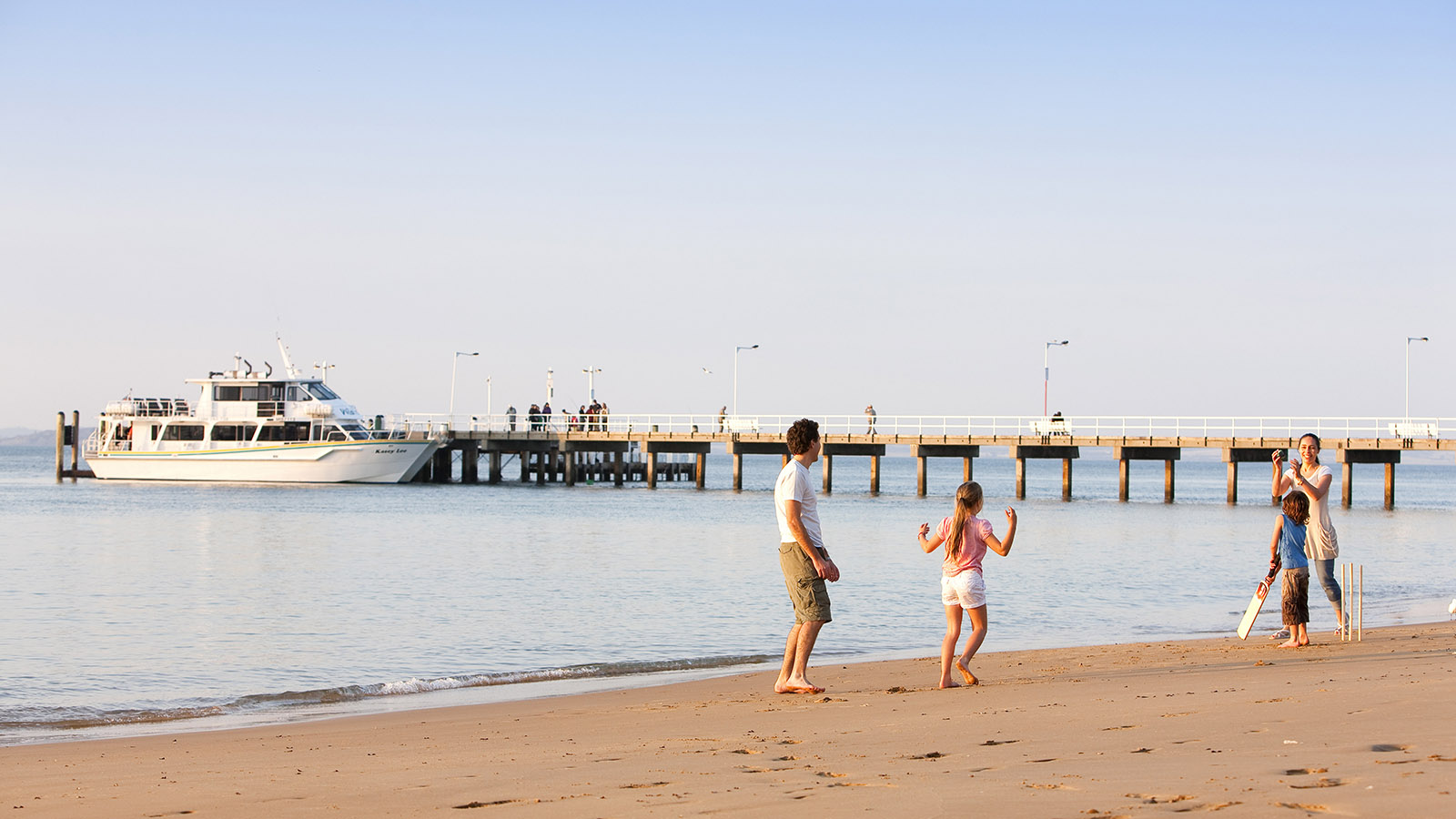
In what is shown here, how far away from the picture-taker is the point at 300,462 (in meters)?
52.0

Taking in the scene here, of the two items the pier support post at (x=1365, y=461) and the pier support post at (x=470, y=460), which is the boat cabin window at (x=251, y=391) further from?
the pier support post at (x=1365, y=461)

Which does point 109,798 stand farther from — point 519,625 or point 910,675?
point 519,625

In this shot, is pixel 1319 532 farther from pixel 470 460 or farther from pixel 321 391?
pixel 470 460

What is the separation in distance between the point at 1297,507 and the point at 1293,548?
415 millimetres

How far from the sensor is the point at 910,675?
9.82 metres

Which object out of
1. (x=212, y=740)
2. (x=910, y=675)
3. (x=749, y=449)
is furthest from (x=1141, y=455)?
(x=212, y=740)

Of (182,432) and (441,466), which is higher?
(182,432)

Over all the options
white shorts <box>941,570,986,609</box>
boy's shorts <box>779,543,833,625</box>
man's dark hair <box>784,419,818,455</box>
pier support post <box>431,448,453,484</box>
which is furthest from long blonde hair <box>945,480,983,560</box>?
pier support post <box>431,448,453,484</box>

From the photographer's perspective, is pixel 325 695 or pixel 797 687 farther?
pixel 325 695

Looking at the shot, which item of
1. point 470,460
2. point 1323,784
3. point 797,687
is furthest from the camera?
point 470,460

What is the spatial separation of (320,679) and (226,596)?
7.28 meters

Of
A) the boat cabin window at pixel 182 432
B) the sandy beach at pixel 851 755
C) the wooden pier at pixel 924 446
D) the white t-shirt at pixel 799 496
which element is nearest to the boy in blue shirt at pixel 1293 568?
the sandy beach at pixel 851 755

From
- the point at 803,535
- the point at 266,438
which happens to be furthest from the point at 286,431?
the point at 803,535

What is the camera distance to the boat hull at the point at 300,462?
51875 millimetres
